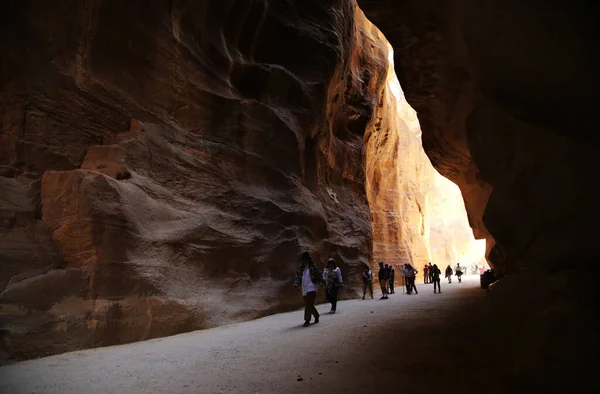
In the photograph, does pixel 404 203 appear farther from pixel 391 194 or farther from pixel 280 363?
pixel 280 363

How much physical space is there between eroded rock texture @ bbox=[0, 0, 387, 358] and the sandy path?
35.8 inches

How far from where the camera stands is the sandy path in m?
3.83

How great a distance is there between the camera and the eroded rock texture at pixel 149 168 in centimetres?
641

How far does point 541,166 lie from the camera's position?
13.6 ft

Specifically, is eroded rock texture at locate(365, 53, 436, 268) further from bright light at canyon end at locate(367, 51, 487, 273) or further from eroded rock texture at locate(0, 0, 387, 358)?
eroded rock texture at locate(0, 0, 387, 358)

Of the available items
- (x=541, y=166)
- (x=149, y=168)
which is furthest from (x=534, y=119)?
(x=149, y=168)

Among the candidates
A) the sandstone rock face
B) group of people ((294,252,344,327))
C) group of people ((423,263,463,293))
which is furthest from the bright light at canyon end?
the sandstone rock face

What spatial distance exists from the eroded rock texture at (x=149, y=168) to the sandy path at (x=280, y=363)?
0.91 m

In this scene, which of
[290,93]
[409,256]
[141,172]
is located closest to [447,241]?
[409,256]

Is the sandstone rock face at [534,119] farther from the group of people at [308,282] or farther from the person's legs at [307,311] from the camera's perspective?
the person's legs at [307,311]

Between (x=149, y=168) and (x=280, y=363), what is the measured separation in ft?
17.5

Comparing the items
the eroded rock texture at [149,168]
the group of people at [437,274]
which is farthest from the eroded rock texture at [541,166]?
the group of people at [437,274]

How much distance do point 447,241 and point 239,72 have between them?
5017 cm

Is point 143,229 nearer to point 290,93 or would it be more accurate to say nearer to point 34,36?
point 34,36
